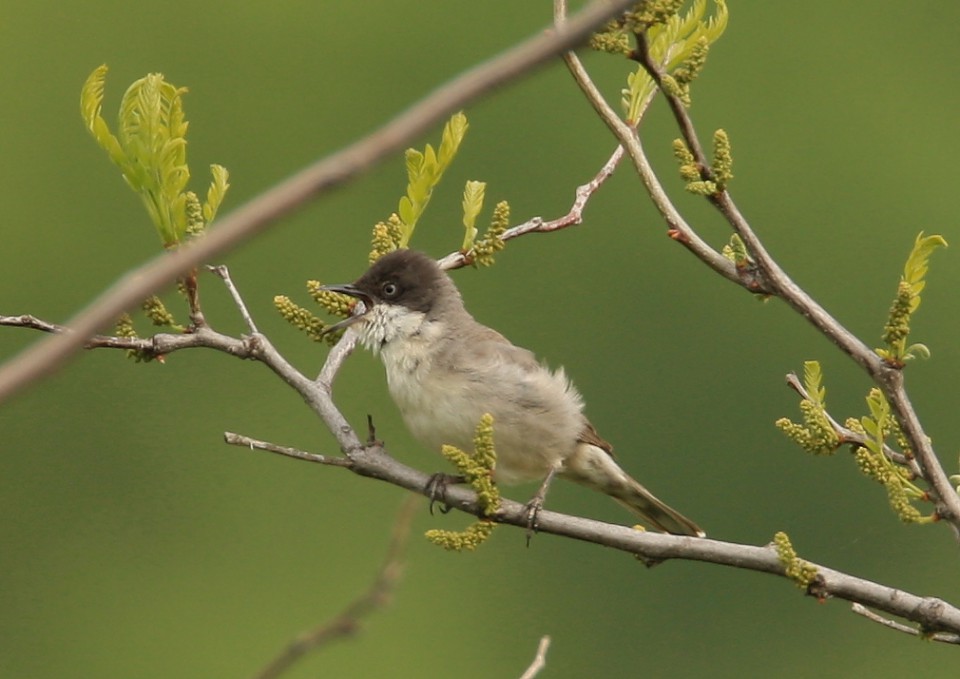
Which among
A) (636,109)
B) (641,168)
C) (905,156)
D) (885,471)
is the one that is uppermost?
(905,156)

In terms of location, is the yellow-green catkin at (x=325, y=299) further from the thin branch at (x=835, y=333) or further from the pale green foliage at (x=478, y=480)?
the thin branch at (x=835, y=333)

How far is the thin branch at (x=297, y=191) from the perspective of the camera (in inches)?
49.2

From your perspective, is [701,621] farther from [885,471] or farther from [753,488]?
[885,471]

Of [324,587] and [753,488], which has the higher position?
[753,488]

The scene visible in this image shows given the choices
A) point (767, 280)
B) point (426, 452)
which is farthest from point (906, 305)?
point (426, 452)

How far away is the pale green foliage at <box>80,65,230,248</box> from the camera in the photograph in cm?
358

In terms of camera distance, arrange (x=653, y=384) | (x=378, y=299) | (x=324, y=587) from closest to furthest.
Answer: (x=378, y=299), (x=324, y=587), (x=653, y=384)

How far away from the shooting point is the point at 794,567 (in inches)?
125

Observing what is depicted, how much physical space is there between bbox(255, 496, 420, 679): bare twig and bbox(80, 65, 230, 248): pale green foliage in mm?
1209

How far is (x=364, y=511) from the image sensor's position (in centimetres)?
2228

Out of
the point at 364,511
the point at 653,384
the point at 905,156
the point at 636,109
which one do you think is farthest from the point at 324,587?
the point at 636,109

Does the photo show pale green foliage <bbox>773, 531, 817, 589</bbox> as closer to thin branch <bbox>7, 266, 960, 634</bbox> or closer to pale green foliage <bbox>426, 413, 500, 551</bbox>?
thin branch <bbox>7, 266, 960, 634</bbox>

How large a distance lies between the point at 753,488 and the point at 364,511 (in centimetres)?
498

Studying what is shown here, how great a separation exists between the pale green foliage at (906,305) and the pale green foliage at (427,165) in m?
1.26
